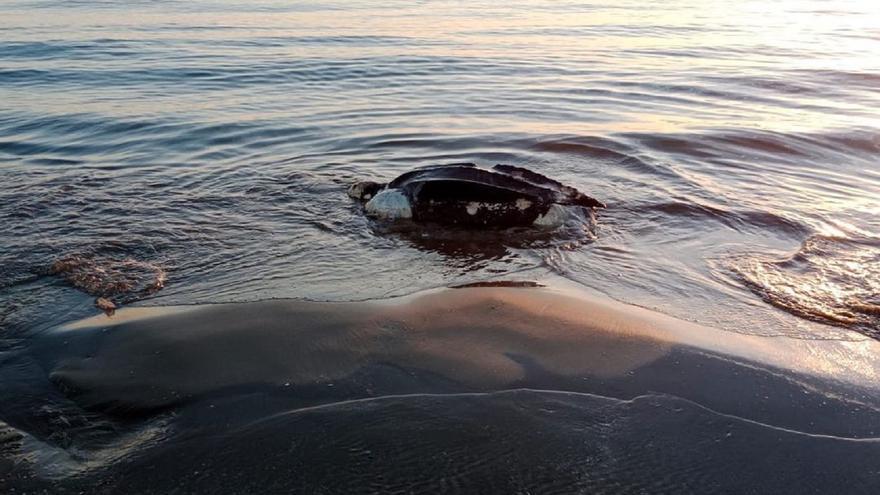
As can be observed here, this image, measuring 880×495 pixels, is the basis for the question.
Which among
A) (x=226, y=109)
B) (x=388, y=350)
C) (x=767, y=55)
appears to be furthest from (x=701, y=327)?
(x=767, y=55)

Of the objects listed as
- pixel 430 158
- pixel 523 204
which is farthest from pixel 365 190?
pixel 430 158

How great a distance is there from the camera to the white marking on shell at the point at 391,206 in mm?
5676

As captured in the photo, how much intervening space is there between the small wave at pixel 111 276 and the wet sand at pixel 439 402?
0.30 meters

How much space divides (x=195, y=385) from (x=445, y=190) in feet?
9.04

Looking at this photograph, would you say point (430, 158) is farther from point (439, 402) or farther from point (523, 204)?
point (439, 402)

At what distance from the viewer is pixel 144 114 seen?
1034 centimetres

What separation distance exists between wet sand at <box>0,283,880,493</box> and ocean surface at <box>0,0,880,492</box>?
39cm

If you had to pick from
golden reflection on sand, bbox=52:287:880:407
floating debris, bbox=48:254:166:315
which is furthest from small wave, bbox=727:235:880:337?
floating debris, bbox=48:254:166:315

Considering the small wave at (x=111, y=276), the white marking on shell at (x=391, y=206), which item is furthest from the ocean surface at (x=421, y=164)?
the white marking on shell at (x=391, y=206)

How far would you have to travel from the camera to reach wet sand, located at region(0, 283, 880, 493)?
2.59 metres

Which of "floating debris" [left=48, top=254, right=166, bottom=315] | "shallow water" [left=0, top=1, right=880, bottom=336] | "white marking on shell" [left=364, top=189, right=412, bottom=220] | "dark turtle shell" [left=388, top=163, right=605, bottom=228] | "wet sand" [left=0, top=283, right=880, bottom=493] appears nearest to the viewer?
"wet sand" [left=0, top=283, right=880, bottom=493]

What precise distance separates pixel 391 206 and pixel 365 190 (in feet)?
1.81

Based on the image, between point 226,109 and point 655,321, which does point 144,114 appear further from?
point 655,321

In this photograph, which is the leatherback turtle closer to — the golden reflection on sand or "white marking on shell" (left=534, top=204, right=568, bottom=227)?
"white marking on shell" (left=534, top=204, right=568, bottom=227)
